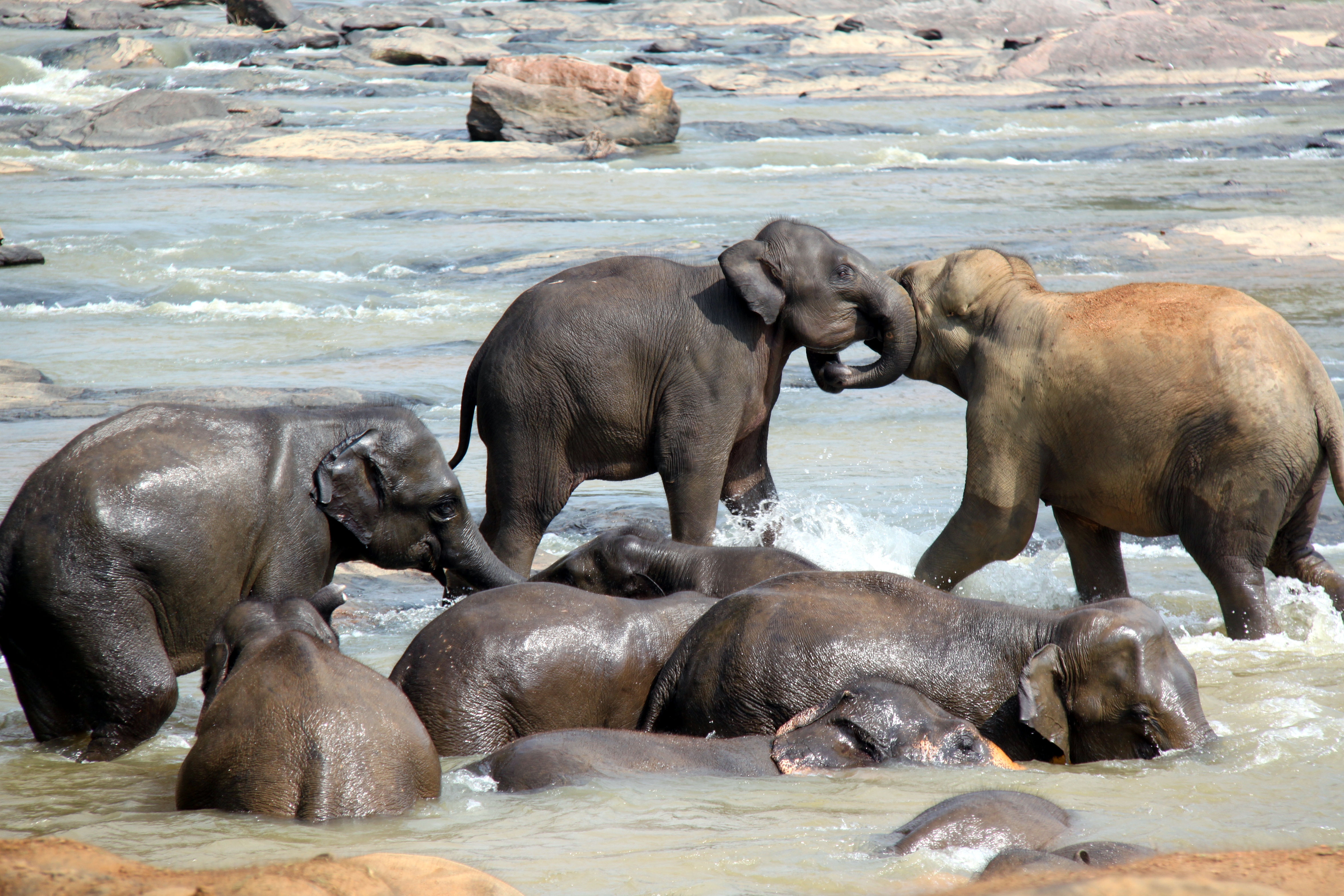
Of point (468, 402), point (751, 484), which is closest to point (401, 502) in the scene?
point (468, 402)

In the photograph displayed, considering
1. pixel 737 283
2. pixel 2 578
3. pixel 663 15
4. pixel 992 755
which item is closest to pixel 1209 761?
pixel 992 755

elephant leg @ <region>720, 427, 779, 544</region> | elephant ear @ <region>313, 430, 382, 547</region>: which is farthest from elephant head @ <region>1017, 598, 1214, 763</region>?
elephant leg @ <region>720, 427, 779, 544</region>

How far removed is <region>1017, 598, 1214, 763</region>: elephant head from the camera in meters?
5.02

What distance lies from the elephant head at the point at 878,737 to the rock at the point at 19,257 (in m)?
15.7

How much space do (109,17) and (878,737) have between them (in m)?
47.4

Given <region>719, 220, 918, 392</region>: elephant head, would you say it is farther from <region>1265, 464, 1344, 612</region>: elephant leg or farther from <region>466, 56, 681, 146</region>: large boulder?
<region>466, 56, 681, 146</region>: large boulder

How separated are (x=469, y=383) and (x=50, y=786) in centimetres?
347

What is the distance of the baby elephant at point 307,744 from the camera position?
426 centimetres

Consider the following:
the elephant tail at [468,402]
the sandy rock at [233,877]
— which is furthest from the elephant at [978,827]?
the elephant tail at [468,402]

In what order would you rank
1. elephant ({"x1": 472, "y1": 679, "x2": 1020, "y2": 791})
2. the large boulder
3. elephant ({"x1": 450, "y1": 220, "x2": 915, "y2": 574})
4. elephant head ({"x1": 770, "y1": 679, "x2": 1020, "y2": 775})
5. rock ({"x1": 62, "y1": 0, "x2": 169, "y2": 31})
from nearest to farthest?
elephant ({"x1": 472, "y1": 679, "x2": 1020, "y2": 791}) < elephant head ({"x1": 770, "y1": 679, "x2": 1020, "y2": 775}) < elephant ({"x1": 450, "y1": 220, "x2": 915, "y2": 574}) < the large boulder < rock ({"x1": 62, "y1": 0, "x2": 169, "y2": 31})

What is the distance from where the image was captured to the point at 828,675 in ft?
16.9

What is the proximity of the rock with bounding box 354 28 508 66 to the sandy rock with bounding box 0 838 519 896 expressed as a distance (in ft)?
138

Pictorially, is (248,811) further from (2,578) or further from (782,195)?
(782,195)

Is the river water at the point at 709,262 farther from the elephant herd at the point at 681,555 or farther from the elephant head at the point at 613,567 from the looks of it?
the elephant head at the point at 613,567
